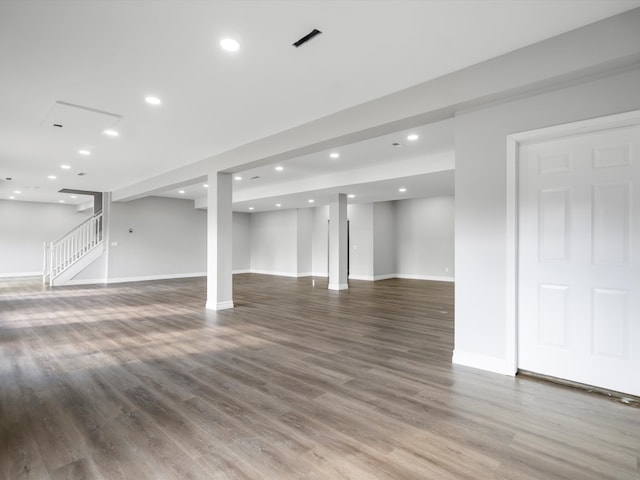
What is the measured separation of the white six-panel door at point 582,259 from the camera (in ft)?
8.89

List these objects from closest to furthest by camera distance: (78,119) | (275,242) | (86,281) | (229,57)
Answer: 1. (229,57)
2. (78,119)
3. (86,281)
4. (275,242)

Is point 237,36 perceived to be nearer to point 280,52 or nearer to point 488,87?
point 280,52

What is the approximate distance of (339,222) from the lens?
9.50 meters

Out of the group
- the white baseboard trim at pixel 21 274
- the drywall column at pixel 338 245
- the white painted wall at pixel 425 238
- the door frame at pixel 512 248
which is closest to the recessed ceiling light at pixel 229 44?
the door frame at pixel 512 248

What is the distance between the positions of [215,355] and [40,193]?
11.6 meters

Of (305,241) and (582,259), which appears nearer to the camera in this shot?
(582,259)

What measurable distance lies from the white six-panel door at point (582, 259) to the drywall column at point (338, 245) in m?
6.39

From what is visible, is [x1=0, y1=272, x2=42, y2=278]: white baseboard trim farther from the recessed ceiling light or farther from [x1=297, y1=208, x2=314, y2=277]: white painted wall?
the recessed ceiling light

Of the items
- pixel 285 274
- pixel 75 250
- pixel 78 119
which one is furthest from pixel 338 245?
pixel 75 250

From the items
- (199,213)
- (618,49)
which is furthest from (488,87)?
(199,213)

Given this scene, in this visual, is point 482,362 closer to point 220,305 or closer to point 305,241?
point 220,305

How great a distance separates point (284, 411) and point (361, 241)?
9.90 meters

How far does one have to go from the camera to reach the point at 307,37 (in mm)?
2775

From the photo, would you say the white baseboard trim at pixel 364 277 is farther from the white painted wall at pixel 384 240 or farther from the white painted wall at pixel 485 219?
the white painted wall at pixel 485 219
